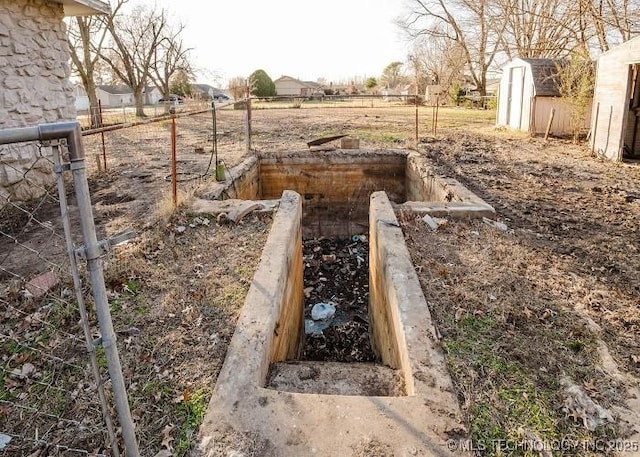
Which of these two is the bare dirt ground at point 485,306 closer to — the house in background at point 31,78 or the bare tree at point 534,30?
the house in background at point 31,78

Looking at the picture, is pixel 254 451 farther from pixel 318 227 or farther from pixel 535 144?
pixel 535 144

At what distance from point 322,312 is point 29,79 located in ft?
16.8

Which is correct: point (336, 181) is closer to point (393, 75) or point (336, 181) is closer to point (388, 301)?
point (388, 301)

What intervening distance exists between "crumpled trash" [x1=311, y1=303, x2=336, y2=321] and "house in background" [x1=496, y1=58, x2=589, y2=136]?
10.6m

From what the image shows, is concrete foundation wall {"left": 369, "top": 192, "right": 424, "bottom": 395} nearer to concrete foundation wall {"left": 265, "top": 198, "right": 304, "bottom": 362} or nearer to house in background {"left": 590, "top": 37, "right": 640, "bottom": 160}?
concrete foundation wall {"left": 265, "top": 198, "right": 304, "bottom": 362}

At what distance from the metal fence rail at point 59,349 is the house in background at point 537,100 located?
544 inches

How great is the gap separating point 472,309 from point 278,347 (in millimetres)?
1536

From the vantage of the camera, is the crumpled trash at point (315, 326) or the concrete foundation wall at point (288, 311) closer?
the concrete foundation wall at point (288, 311)

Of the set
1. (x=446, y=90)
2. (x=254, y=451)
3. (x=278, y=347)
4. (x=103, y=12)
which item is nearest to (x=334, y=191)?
(x=103, y=12)

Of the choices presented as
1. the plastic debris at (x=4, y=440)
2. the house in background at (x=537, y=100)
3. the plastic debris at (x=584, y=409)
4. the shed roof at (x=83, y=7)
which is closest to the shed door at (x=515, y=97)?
the house in background at (x=537, y=100)

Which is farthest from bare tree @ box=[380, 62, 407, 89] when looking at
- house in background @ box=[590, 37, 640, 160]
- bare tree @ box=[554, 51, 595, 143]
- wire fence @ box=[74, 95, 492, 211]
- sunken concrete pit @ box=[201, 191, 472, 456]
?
sunken concrete pit @ box=[201, 191, 472, 456]

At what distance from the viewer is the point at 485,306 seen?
3.24 m

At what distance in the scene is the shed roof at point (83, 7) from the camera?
6.27 m

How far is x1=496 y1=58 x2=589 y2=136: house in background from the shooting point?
1373 cm
